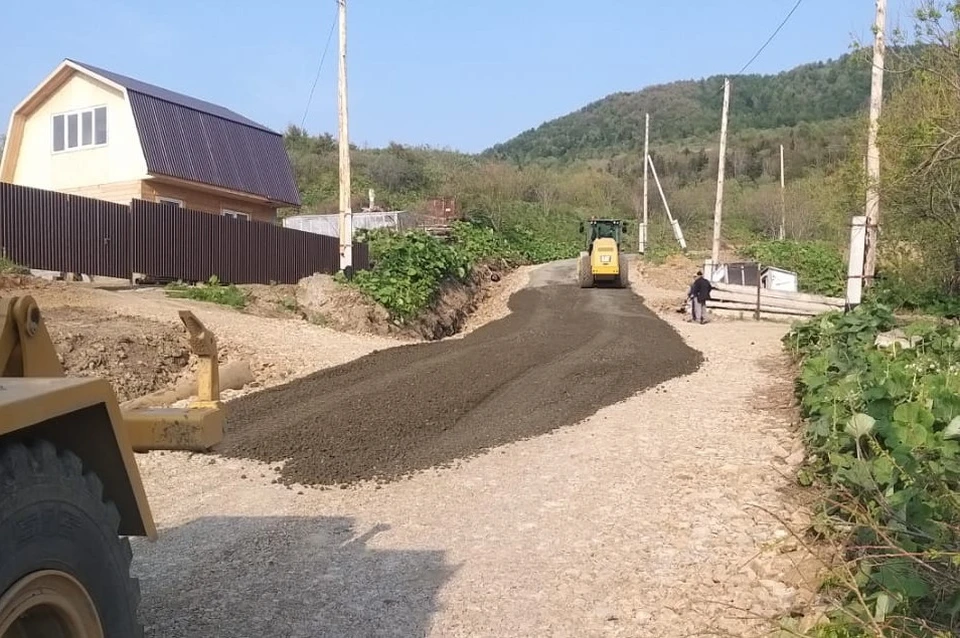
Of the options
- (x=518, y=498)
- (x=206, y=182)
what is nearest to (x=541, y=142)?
(x=206, y=182)

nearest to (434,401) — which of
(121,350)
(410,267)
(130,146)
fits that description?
(121,350)

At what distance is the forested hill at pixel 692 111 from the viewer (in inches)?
3745

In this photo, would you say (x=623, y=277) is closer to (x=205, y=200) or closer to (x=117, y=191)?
(x=205, y=200)

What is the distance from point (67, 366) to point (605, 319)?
12.6 metres

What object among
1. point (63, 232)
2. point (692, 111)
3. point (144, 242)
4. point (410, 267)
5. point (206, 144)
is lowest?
point (410, 267)

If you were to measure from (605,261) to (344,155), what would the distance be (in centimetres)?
1094

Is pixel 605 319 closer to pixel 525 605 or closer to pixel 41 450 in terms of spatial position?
pixel 525 605

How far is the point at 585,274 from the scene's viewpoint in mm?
27734

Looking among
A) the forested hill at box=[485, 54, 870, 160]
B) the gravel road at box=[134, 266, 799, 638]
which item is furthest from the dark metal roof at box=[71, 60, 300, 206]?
the forested hill at box=[485, 54, 870, 160]

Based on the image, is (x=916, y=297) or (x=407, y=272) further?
(x=407, y=272)

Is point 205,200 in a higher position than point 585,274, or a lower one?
higher

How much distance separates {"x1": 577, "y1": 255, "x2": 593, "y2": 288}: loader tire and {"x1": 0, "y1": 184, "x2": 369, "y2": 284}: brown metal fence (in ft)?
31.8

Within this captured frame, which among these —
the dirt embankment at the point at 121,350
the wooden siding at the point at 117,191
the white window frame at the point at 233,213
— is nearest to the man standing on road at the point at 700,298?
the dirt embankment at the point at 121,350

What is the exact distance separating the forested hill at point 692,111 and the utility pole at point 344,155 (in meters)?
66.2
